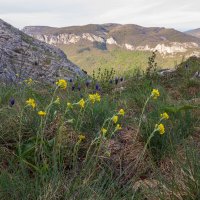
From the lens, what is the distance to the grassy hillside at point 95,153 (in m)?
2.72

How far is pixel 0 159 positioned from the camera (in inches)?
141

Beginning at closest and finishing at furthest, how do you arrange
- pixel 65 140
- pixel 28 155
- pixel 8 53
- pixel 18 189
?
pixel 18 189
pixel 28 155
pixel 65 140
pixel 8 53

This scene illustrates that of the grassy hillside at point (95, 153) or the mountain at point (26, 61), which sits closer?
the grassy hillside at point (95, 153)

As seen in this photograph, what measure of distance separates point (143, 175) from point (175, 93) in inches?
218

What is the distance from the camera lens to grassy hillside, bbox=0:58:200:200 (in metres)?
2.72

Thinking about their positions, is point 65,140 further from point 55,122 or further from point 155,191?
point 155,191

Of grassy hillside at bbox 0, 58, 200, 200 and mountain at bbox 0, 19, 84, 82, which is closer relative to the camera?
grassy hillside at bbox 0, 58, 200, 200

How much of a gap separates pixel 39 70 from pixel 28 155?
30.8 ft

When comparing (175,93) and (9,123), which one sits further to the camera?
(175,93)

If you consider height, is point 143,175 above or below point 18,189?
below

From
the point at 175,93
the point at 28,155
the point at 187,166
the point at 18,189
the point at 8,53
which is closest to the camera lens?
the point at 18,189

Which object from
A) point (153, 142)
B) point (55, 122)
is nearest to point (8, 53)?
point (55, 122)

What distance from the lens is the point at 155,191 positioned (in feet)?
9.41

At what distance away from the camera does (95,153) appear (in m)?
3.85
